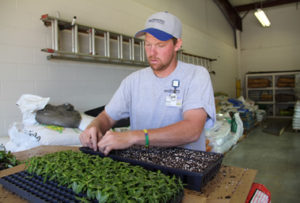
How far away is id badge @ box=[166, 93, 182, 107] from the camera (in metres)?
1.39

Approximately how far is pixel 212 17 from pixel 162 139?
679 centimetres

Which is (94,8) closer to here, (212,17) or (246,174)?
(246,174)

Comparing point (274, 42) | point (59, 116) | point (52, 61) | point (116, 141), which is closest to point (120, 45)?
point (52, 61)

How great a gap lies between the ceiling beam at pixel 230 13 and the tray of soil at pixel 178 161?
7266 mm

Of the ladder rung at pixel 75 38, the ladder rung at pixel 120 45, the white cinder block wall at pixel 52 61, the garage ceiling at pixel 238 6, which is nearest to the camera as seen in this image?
the white cinder block wall at pixel 52 61

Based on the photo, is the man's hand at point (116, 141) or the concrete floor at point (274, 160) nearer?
the man's hand at point (116, 141)

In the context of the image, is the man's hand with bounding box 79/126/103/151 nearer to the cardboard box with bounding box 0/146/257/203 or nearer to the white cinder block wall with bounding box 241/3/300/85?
the cardboard box with bounding box 0/146/257/203

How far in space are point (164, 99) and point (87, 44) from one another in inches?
80.4

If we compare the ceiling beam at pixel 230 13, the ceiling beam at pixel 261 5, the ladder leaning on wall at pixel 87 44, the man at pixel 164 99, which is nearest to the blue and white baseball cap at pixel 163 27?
the man at pixel 164 99

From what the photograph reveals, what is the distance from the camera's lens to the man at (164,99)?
1.18 meters

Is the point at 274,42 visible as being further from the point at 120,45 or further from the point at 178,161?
the point at 178,161

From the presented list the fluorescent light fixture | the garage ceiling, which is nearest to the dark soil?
the fluorescent light fixture

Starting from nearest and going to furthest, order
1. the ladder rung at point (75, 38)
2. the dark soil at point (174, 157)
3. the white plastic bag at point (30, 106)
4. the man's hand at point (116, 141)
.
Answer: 1. the dark soil at point (174, 157)
2. the man's hand at point (116, 141)
3. the white plastic bag at point (30, 106)
4. the ladder rung at point (75, 38)

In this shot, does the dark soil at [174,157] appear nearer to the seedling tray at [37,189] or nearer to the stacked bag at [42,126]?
the seedling tray at [37,189]
